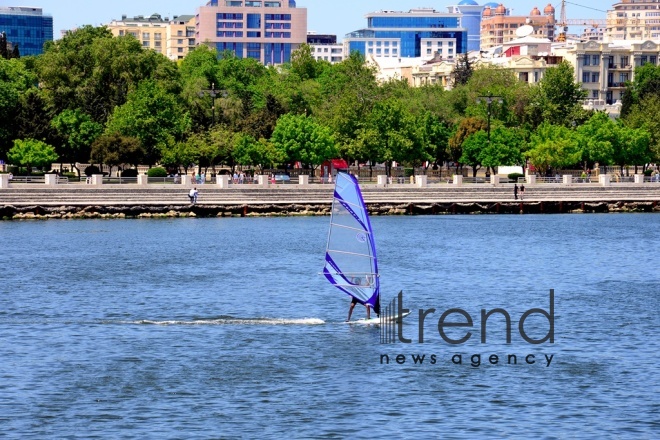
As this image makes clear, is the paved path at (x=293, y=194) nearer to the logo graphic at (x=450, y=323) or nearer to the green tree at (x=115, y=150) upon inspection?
the green tree at (x=115, y=150)

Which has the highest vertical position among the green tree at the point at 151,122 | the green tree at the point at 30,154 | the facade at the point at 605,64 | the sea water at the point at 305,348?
the facade at the point at 605,64

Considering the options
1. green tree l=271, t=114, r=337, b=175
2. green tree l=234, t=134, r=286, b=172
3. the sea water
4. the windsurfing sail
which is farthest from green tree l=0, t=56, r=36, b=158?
the windsurfing sail

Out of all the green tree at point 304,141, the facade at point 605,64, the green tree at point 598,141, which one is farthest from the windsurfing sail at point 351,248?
the facade at point 605,64

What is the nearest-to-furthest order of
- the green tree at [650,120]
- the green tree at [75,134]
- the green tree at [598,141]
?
the green tree at [75,134] < the green tree at [598,141] < the green tree at [650,120]

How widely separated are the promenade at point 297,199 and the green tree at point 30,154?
11836 mm

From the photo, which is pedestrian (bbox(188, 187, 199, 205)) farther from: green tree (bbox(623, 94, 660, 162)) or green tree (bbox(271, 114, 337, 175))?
green tree (bbox(623, 94, 660, 162))

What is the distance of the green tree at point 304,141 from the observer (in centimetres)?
9031

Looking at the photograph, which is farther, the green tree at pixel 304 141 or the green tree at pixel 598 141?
the green tree at pixel 598 141

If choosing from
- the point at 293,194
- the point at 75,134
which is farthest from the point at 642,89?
the point at 293,194

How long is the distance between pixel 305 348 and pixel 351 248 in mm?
4250

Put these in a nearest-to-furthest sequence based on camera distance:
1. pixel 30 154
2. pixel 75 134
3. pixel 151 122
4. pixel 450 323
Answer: pixel 450 323
pixel 30 154
pixel 151 122
pixel 75 134

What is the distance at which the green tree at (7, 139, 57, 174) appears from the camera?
8519cm

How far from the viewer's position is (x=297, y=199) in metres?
77.3

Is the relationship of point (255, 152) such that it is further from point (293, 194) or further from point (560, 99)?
point (560, 99)
